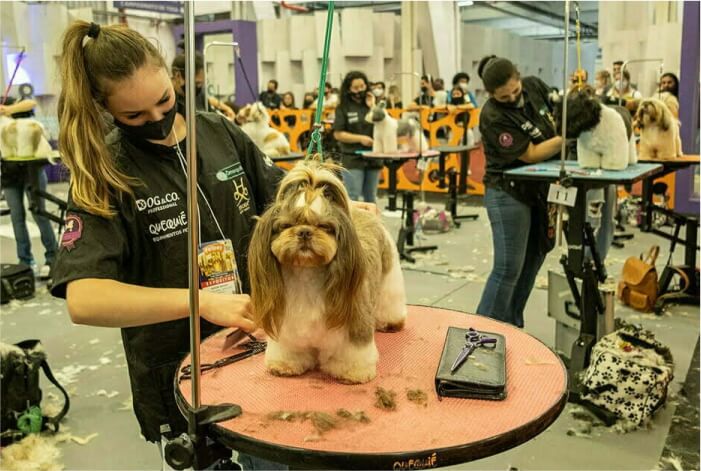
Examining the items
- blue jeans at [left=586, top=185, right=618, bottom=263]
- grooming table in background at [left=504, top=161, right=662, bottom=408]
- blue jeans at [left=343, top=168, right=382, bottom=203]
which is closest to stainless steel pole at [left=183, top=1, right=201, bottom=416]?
grooming table in background at [left=504, top=161, right=662, bottom=408]

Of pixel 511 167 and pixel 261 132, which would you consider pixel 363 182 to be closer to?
pixel 261 132

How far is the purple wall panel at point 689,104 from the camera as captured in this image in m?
7.65

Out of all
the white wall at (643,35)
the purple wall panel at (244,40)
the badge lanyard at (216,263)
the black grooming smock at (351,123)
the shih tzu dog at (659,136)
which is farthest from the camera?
the purple wall panel at (244,40)

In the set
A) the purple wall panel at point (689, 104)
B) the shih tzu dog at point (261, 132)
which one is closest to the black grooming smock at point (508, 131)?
the shih tzu dog at point (261, 132)

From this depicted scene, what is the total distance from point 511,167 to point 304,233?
254 cm

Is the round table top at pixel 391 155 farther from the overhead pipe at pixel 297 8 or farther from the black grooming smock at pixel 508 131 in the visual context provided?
the overhead pipe at pixel 297 8

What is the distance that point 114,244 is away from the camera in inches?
58.4

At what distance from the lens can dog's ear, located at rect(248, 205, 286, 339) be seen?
1.31 meters

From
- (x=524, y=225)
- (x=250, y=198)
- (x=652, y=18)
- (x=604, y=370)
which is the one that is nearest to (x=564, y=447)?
(x=604, y=370)

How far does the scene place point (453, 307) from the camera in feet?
15.9

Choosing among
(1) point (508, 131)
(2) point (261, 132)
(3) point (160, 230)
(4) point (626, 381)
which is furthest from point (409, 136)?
(3) point (160, 230)

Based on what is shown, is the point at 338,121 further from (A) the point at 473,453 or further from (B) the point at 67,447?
(A) the point at 473,453

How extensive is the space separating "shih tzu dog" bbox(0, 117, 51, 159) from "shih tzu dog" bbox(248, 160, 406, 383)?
4.88 metres

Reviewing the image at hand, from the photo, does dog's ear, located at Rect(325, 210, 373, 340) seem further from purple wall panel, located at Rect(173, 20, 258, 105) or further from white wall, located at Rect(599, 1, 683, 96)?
purple wall panel, located at Rect(173, 20, 258, 105)
